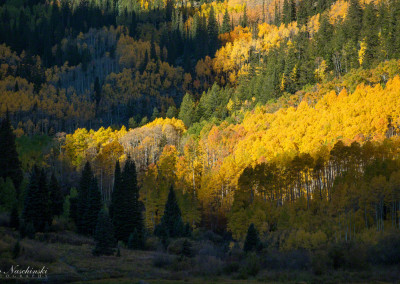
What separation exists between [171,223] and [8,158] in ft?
89.7

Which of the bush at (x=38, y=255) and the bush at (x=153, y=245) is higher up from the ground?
the bush at (x=38, y=255)

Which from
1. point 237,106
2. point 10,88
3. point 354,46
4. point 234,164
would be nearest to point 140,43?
point 10,88

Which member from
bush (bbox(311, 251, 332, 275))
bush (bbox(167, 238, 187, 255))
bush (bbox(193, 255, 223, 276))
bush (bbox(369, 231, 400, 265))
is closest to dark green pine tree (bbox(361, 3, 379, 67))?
bush (bbox(369, 231, 400, 265))

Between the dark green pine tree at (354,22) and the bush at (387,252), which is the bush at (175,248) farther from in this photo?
the dark green pine tree at (354,22)

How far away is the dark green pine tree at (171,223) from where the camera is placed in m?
56.3

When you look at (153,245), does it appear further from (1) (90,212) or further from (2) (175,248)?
(1) (90,212)

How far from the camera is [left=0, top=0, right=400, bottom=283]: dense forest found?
36.8m

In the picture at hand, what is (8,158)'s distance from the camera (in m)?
58.2

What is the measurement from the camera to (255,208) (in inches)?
2515

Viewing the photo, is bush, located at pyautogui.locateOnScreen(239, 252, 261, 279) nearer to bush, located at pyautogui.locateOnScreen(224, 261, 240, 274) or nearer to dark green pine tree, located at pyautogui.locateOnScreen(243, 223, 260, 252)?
bush, located at pyautogui.locateOnScreen(224, 261, 240, 274)

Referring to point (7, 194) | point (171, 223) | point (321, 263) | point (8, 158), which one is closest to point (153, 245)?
point (171, 223)

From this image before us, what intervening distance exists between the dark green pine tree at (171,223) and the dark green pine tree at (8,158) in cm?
2355

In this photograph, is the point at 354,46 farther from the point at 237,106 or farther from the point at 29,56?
the point at 29,56

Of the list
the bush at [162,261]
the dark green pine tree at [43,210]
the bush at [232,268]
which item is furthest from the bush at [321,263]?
the dark green pine tree at [43,210]
